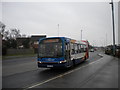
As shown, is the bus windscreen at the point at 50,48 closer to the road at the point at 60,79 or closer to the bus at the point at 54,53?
the bus at the point at 54,53

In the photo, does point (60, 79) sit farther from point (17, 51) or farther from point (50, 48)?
point (17, 51)

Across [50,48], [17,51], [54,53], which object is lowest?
[17,51]

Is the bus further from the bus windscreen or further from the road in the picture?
the road

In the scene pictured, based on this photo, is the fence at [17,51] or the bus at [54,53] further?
the fence at [17,51]

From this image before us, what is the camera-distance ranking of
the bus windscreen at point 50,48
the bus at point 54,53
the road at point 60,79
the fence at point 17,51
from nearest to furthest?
the road at point 60,79
the bus at point 54,53
the bus windscreen at point 50,48
the fence at point 17,51

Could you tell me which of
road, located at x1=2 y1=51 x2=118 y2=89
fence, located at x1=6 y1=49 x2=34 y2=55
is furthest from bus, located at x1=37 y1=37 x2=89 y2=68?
fence, located at x1=6 y1=49 x2=34 y2=55

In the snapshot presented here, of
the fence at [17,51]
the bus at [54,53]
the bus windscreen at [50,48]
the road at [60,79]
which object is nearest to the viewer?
the road at [60,79]

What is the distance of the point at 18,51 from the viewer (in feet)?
150

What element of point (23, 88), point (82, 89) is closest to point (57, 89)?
point (82, 89)

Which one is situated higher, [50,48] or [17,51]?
[50,48]

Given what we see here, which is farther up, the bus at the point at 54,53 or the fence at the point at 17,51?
the bus at the point at 54,53

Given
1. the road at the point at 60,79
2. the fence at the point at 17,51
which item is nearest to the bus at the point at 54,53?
the road at the point at 60,79

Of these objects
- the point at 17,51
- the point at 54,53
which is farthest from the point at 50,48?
the point at 17,51

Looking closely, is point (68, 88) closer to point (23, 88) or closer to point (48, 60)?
point (23, 88)
